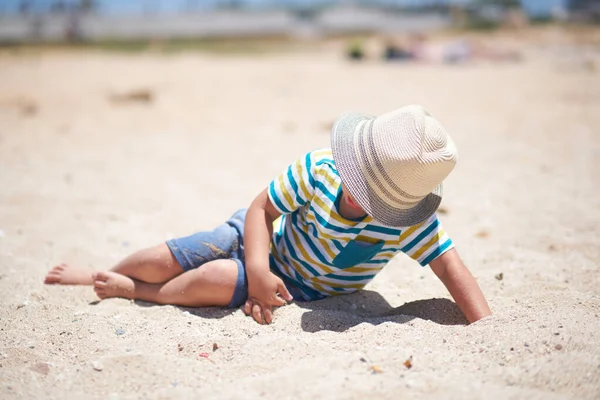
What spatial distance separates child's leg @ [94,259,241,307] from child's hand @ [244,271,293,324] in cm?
12

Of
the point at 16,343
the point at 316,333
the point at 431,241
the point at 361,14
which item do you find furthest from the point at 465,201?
the point at 361,14

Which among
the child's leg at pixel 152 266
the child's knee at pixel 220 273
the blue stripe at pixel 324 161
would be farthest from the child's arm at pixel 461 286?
Result: the child's leg at pixel 152 266

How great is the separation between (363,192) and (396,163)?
0.16 meters

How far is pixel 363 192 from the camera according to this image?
2.22 meters

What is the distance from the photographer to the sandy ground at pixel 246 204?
6.42 ft

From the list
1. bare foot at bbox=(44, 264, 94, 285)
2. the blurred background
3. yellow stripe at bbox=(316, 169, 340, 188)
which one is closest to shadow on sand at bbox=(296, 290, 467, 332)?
yellow stripe at bbox=(316, 169, 340, 188)

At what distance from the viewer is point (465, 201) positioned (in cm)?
418

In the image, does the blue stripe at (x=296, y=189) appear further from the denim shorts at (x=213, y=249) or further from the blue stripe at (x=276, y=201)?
the denim shorts at (x=213, y=249)

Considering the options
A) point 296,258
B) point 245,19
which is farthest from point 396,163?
point 245,19

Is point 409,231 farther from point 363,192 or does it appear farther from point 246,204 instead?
point 246,204

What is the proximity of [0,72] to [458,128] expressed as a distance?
7.74 metres

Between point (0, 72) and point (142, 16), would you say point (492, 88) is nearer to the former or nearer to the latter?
point (0, 72)

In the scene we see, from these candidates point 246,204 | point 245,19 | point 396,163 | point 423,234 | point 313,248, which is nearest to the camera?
point 396,163

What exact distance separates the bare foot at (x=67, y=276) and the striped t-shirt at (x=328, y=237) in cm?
97
